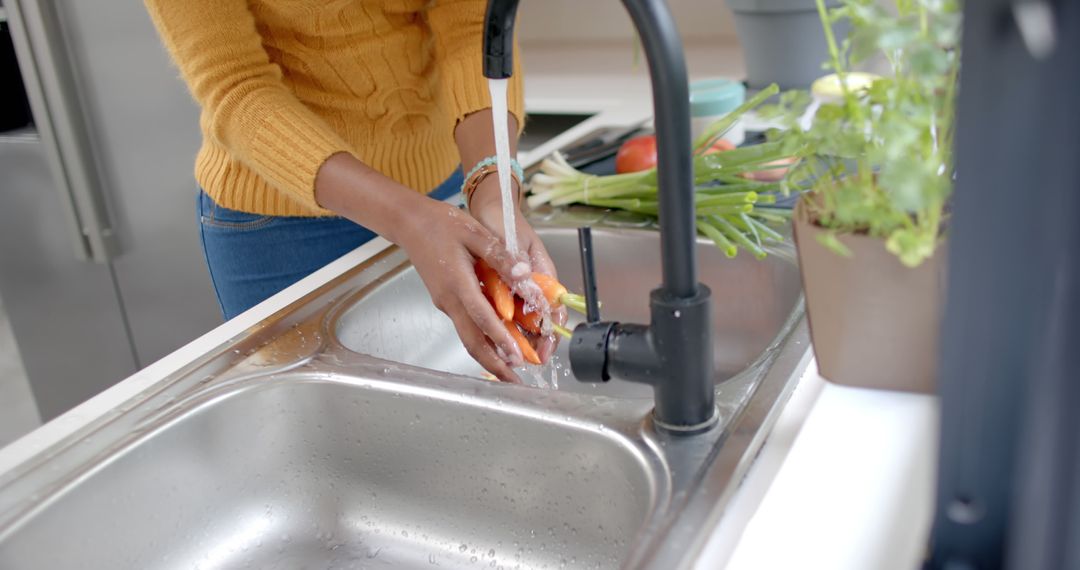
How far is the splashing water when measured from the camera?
749 millimetres

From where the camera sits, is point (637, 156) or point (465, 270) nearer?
point (465, 270)

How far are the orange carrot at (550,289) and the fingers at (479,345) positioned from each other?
0.24 feet

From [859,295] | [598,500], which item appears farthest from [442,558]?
[859,295]

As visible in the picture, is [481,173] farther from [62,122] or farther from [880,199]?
[62,122]

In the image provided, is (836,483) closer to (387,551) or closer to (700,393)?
(700,393)

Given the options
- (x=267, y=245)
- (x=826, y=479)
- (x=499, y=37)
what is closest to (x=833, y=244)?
(x=826, y=479)

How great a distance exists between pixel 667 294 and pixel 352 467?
1.36 ft

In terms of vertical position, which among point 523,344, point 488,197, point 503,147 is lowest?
point 523,344

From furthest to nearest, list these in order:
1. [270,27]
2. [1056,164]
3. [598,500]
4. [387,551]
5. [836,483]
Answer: [270,27]
[387,551]
[598,500]
[836,483]
[1056,164]

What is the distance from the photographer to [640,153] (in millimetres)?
1376

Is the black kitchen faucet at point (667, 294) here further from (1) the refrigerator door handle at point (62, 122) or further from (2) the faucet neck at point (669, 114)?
(1) the refrigerator door handle at point (62, 122)

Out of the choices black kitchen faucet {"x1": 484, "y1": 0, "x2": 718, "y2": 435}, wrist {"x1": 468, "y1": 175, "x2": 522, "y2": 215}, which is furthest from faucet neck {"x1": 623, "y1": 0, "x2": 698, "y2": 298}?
wrist {"x1": 468, "y1": 175, "x2": 522, "y2": 215}

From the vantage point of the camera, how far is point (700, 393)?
0.72 m

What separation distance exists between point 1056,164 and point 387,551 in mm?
732
